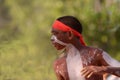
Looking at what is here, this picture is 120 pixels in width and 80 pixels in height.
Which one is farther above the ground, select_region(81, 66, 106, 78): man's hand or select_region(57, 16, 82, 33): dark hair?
select_region(57, 16, 82, 33): dark hair

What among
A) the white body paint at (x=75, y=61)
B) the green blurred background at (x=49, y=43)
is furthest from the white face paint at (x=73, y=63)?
the green blurred background at (x=49, y=43)

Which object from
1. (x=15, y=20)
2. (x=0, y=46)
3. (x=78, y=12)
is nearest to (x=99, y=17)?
(x=78, y=12)

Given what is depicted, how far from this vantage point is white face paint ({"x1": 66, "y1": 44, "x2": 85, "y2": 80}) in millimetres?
4827

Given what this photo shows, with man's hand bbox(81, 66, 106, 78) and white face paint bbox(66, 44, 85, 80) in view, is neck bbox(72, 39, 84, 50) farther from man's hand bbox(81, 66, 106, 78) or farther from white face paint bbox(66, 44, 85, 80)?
man's hand bbox(81, 66, 106, 78)

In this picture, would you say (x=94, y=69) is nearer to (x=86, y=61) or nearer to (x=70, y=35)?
(x=86, y=61)

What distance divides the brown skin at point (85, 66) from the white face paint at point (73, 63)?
0.04 metres

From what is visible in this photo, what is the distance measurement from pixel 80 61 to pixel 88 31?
10111 mm

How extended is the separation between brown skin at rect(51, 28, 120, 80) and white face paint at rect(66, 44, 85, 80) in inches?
1.4

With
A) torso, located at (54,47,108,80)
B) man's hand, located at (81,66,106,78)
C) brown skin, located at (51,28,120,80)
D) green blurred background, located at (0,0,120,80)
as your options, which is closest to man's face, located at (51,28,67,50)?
brown skin, located at (51,28,120,80)

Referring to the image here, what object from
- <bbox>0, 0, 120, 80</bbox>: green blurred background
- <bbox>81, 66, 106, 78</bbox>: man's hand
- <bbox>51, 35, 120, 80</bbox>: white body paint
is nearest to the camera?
<bbox>81, 66, 106, 78</bbox>: man's hand

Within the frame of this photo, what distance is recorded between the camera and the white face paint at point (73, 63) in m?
4.83

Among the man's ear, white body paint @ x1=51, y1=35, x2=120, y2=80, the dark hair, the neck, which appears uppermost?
the dark hair

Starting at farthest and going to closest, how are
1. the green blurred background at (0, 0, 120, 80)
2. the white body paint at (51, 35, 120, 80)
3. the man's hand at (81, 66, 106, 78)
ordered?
1. the green blurred background at (0, 0, 120, 80)
2. the white body paint at (51, 35, 120, 80)
3. the man's hand at (81, 66, 106, 78)

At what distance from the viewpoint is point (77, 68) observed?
4855mm
